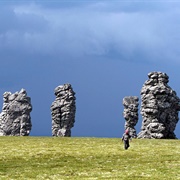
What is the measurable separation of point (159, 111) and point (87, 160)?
129 feet

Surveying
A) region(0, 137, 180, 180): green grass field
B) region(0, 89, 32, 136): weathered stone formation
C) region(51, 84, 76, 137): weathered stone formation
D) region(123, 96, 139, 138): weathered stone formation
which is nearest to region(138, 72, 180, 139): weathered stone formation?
region(123, 96, 139, 138): weathered stone formation

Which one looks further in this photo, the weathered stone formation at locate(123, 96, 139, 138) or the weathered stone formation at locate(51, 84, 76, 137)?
the weathered stone formation at locate(51, 84, 76, 137)

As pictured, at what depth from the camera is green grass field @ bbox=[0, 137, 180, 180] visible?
39903mm

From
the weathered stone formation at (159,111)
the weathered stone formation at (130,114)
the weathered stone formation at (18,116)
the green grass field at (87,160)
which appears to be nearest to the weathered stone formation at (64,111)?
the weathered stone formation at (18,116)

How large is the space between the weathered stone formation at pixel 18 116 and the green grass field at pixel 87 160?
94.1 feet

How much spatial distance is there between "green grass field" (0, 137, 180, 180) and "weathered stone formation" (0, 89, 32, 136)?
1130 inches

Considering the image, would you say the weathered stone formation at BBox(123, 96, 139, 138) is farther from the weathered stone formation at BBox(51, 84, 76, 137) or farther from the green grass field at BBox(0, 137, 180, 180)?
the green grass field at BBox(0, 137, 180, 180)

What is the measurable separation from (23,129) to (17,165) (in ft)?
169

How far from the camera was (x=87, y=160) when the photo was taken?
5131 centimetres

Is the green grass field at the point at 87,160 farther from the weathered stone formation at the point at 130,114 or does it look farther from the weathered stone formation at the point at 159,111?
the weathered stone formation at the point at 130,114

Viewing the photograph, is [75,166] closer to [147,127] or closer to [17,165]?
[17,165]

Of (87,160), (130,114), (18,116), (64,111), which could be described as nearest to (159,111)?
(130,114)

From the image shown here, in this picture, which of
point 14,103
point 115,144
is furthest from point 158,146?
point 14,103

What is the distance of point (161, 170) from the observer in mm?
41500
